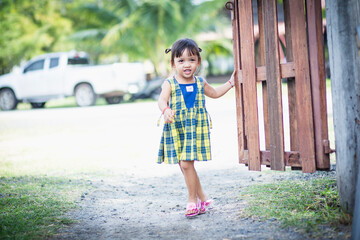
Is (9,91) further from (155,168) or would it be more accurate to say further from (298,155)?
(298,155)

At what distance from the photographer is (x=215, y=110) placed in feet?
43.4

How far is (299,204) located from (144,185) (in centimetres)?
225

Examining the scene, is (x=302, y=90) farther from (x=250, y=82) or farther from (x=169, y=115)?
(x=169, y=115)

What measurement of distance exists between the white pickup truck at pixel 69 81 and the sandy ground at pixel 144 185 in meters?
6.41

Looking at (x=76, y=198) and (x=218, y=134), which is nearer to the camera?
(x=76, y=198)

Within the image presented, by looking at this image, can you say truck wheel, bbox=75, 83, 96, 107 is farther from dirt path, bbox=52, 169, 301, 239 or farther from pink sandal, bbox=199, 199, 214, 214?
pink sandal, bbox=199, 199, 214, 214

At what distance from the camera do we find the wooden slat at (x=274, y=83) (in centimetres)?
395

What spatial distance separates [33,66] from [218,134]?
39.5ft

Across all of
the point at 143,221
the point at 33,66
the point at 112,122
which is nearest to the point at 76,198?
the point at 143,221

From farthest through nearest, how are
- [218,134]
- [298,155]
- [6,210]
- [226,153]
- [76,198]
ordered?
[218,134] → [226,153] → [76,198] → [6,210] → [298,155]

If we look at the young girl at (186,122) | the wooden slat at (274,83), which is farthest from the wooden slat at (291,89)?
the young girl at (186,122)

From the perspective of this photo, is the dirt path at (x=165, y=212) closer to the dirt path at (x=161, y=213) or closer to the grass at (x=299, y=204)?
the dirt path at (x=161, y=213)

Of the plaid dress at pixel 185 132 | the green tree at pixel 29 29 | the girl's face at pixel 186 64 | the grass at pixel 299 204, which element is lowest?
the grass at pixel 299 204

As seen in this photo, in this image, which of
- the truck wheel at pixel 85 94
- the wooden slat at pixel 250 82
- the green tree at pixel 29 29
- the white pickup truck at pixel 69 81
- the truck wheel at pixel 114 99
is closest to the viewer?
the wooden slat at pixel 250 82
